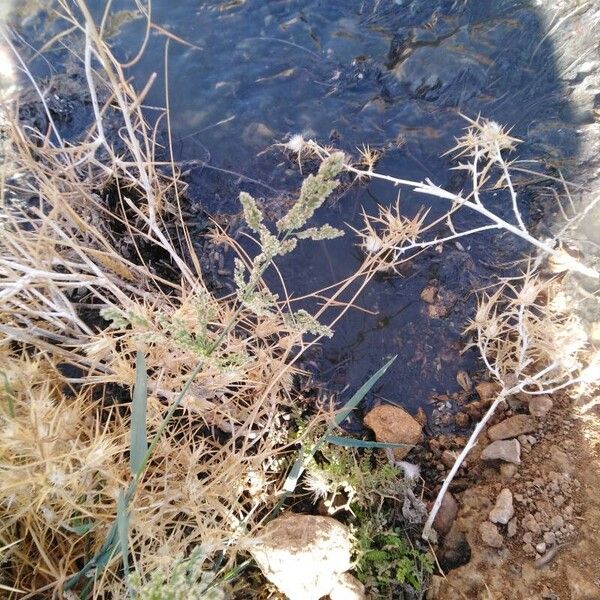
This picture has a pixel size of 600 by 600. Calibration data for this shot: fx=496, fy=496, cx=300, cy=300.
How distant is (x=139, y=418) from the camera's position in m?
1.18

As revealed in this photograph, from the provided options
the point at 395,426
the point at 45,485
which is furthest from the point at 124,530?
the point at 395,426

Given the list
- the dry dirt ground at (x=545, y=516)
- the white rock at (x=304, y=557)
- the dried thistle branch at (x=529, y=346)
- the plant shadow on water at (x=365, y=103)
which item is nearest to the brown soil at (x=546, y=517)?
the dry dirt ground at (x=545, y=516)

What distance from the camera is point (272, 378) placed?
2191 mm

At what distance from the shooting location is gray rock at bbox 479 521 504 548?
1.92m

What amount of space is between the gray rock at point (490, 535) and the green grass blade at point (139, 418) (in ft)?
4.72

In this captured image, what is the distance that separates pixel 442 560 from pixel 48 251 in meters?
1.96

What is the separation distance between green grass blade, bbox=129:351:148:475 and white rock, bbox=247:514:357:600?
2.36 ft

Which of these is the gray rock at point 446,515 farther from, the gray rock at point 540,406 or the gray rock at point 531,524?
the gray rock at point 540,406

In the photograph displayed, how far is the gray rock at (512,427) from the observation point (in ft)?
7.06

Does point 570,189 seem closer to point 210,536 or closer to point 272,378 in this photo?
point 272,378

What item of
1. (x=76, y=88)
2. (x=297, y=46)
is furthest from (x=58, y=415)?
(x=297, y=46)

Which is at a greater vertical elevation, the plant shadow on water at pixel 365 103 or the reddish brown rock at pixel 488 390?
the plant shadow on water at pixel 365 103

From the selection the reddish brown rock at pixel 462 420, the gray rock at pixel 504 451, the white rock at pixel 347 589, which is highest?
the gray rock at pixel 504 451

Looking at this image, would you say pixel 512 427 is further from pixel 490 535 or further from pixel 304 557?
pixel 304 557
